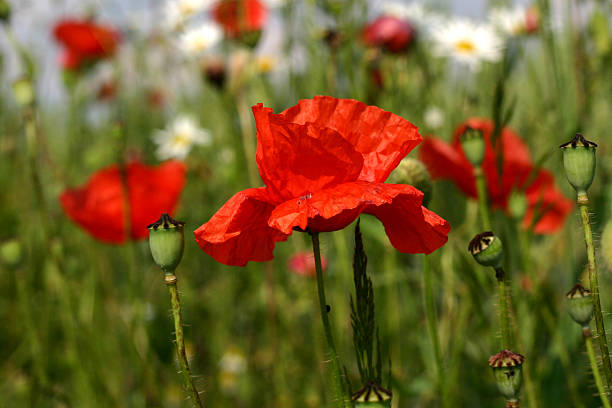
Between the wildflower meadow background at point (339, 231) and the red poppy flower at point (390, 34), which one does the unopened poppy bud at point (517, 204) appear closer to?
the wildflower meadow background at point (339, 231)

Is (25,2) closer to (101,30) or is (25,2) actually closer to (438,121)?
(101,30)

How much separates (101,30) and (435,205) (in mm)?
1517

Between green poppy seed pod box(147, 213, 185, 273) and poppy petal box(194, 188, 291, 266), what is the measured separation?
0.02 m

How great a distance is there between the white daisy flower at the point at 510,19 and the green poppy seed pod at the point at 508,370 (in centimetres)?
124

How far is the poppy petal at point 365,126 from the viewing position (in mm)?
560

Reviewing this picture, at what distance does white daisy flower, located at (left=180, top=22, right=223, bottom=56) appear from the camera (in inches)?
83.6

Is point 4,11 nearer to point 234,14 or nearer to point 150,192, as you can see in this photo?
point 150,192

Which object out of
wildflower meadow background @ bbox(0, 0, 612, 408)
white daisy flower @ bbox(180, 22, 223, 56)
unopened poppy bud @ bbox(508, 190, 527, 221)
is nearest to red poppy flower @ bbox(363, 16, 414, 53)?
wildflower meadow background @ bbox(0, 0, 612, 408)

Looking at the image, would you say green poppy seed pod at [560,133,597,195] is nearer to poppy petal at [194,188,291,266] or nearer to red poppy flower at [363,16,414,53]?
poppy petal at [194,188,291,266]

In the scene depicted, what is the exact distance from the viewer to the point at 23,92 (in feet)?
3.44

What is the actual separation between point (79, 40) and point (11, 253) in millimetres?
1709

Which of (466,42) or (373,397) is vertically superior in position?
(466,42)

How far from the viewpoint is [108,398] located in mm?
1118

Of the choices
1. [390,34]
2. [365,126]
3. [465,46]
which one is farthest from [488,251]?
[465,46]
